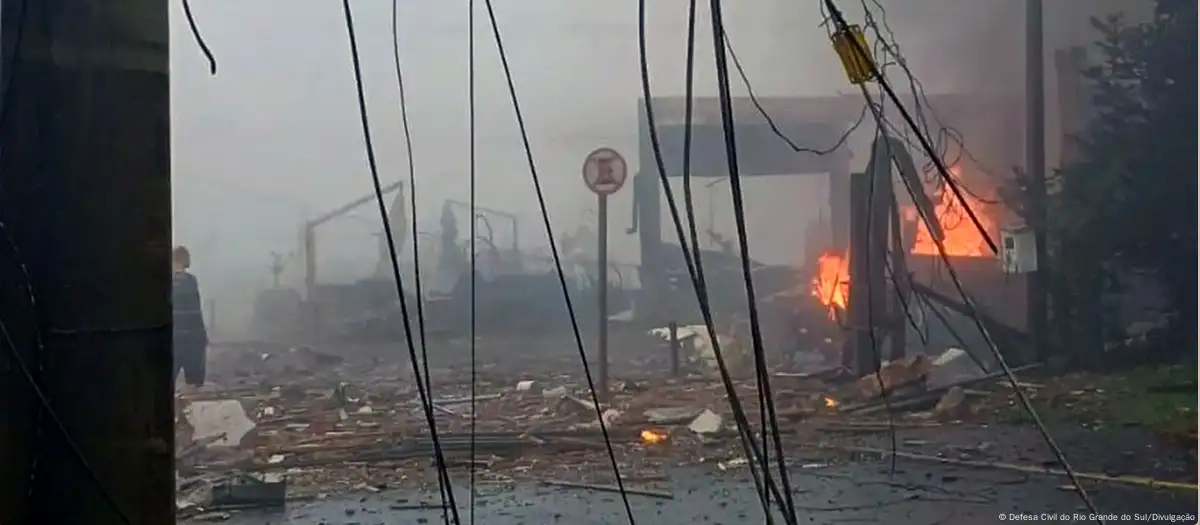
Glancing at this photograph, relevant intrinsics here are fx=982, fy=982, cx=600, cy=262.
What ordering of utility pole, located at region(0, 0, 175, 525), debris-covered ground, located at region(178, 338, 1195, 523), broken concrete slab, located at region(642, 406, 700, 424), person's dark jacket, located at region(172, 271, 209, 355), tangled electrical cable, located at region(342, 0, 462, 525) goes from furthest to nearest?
broken concrete slab, located at region(642, 406, 700, 424)
debris-covered ground, located at region(178, 338, 1195, 523)
person's dark jacket, located at region(172, 271, 209, 355)
tangled electrical cable, located at region(342, 0, 462, 525)
utility pole, located at region(0, 0, 175, 525)

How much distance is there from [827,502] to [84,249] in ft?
3.35

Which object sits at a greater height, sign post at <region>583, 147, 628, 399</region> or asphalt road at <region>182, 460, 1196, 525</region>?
sign post at <region>583, 147, 628, 399</region>

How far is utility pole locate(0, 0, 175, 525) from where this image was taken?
33cm

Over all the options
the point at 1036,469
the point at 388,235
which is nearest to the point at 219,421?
the point at 388,235

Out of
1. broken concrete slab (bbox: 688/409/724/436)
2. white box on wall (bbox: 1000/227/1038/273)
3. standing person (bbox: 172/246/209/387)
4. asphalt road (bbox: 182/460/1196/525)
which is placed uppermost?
white box on wall (bbox: 1000/227/1038/273)

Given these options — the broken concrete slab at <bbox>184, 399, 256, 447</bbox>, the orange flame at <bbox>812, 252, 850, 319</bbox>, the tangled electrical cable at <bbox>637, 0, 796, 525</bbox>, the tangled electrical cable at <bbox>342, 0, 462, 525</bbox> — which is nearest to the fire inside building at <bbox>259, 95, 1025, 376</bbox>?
the orange flame at <bbox>812, 252, 850, 319</bbox>

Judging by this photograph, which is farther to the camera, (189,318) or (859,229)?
(859,229)

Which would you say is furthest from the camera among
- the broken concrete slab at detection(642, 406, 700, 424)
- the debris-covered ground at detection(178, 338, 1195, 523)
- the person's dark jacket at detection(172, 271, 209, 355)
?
the broken concrete slab at detection(642, 406, 700, 424)

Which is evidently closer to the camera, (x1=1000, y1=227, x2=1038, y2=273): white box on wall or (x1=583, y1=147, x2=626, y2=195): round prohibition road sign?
(x1=583, y1=147, x2=626, y2=195): round prohibition road sign

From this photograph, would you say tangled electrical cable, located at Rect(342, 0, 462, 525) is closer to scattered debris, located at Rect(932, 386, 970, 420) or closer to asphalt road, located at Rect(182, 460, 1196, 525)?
asphalt road, located at Rect(182, 460, 1196, 525)

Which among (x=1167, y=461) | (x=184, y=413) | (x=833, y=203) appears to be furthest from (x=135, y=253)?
(x=1167, y=461)

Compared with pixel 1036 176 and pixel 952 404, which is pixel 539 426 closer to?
pixel 952 404

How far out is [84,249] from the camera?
12.9 inches

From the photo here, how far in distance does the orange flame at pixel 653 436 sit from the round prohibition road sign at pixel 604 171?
286 millimetres
